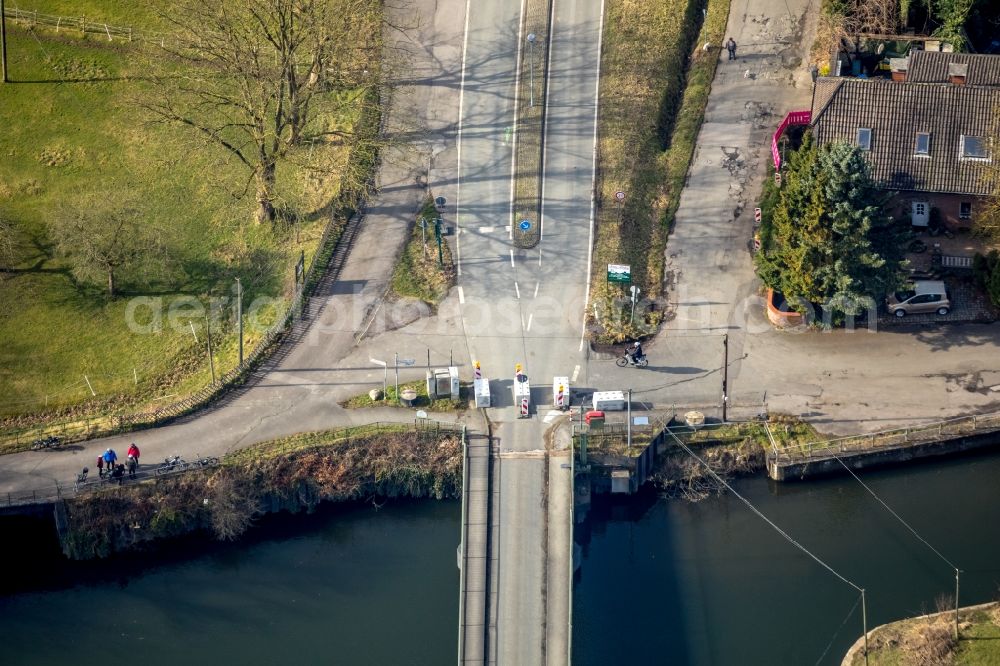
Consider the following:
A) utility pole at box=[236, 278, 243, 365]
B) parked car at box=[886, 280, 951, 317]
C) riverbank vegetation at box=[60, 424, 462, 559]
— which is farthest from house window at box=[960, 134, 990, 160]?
utility pole at box=[236, 278, 243, 365]

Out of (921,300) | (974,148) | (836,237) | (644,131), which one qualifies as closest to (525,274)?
(644,131)

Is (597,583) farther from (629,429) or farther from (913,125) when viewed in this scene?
(913,125)

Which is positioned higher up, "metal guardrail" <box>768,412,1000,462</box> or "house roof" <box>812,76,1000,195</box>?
"house roof" <box>812,76,1000,195</box>

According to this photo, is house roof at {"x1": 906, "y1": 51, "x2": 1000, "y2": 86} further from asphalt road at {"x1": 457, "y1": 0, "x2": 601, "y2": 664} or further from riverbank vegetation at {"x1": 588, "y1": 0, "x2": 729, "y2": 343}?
asphalt road at {"x1": 457, "y1": 0, "x2": 601, "y2": 664}

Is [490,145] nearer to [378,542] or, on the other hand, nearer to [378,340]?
[378,340]

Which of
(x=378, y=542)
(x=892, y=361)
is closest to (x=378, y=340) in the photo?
(x=378, y=542)

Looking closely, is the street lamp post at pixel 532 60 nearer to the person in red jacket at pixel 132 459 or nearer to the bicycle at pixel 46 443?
the person in red jacket at pixel 132 459
